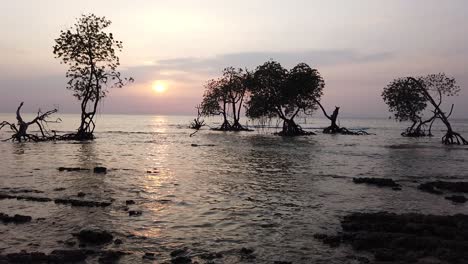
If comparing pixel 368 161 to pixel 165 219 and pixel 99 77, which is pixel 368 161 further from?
pixel 99 77

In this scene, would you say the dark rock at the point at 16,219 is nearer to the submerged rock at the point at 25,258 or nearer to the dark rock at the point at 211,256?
the submerged rock at the point at 25,258

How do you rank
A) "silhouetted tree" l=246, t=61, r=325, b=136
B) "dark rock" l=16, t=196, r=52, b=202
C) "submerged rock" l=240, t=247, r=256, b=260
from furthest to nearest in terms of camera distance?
"silhouetted tree" l=246, t=61, r=325, b=136, "dark rock" l=16, t=196, r=52, b=202, "submerged rock" l=240, t=247, r=256, b=260

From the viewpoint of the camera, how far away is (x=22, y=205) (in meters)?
16.3

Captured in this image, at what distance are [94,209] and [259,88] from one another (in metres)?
69.7

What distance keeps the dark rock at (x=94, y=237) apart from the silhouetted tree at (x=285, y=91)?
69958 mm

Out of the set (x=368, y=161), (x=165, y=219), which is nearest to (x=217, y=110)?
(x=368, y=161)

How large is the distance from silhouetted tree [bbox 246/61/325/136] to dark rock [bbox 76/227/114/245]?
70.0 m

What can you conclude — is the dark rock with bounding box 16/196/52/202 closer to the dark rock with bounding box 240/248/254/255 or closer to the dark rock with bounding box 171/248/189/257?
the dark rock with bounding box 171/248/189/257

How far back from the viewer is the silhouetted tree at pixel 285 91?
263ft

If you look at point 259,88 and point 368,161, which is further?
point 259,88

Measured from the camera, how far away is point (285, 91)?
80.2 metres

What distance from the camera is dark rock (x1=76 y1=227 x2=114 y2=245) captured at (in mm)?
11633

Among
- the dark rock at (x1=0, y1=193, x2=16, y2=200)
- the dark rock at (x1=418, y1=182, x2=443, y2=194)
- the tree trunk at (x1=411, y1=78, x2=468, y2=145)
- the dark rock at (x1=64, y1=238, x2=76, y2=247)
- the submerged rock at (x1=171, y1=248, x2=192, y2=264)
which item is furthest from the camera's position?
the tree trunk at (x1=411, y1=78, x2=468, y2=145)

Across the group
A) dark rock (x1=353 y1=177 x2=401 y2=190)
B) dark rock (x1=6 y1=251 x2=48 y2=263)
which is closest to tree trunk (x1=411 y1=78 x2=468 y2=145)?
dark rock (x1=353 y1=177 x2=401 y2=190)
